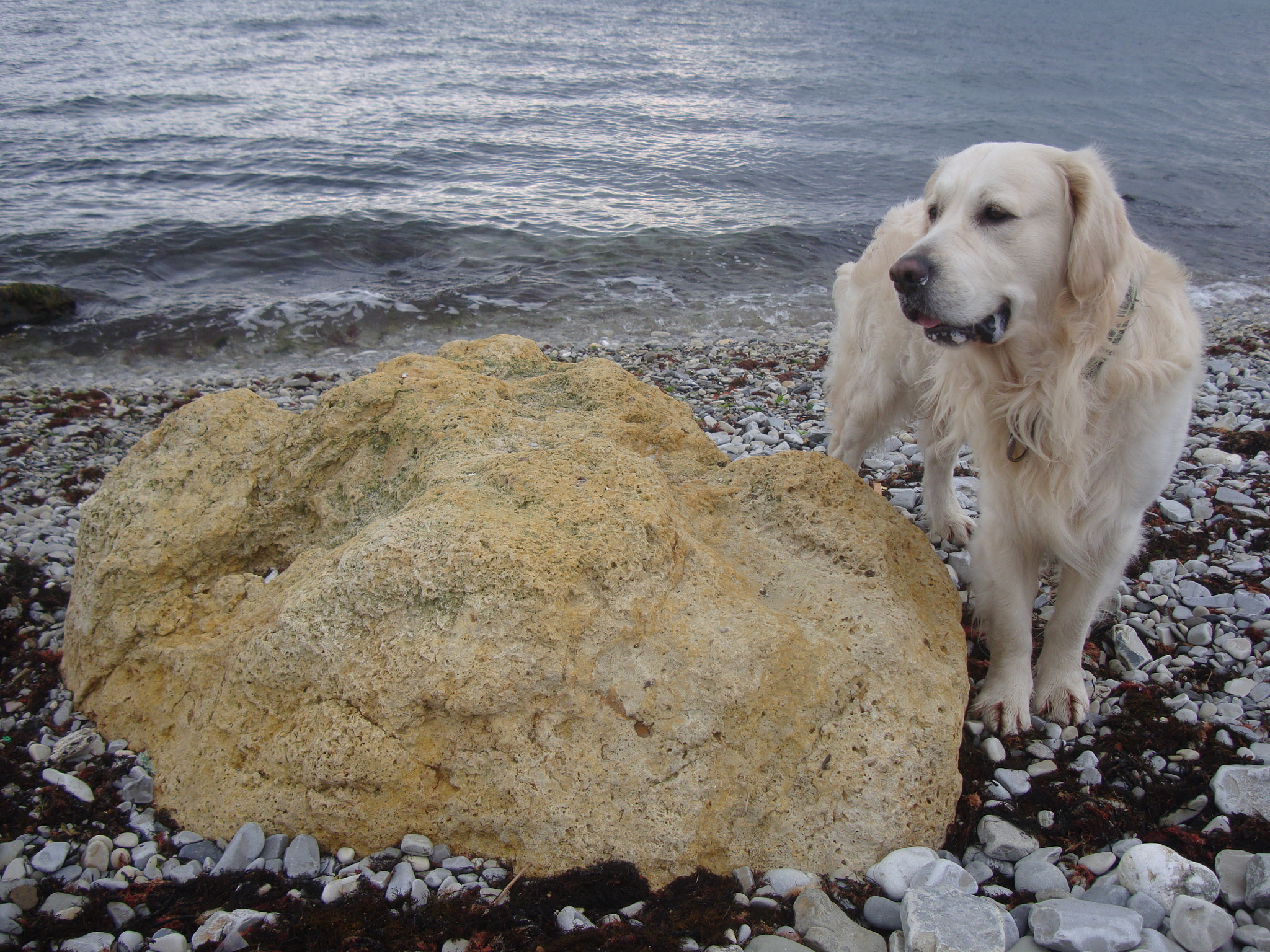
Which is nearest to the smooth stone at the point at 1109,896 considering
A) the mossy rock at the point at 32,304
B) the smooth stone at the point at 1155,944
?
the smooth stone at the point at 1155,944

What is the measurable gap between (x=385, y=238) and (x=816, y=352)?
6.09 m

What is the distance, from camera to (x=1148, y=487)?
254 cm

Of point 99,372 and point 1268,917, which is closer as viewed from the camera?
point 1268,917

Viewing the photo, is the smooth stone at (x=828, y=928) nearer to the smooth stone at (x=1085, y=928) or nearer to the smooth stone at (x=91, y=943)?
the smooth stone at (x=1085, y=928)

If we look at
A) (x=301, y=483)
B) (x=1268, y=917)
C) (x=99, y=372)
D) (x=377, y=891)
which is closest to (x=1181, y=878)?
(x=1268, y=917)

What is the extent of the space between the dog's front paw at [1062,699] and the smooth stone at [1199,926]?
0.91 metres

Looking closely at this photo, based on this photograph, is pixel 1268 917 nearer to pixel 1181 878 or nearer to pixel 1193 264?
pixel 1181 878

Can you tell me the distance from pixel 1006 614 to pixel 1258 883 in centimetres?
106

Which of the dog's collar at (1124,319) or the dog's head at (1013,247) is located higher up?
the dog's head at (1013,247)

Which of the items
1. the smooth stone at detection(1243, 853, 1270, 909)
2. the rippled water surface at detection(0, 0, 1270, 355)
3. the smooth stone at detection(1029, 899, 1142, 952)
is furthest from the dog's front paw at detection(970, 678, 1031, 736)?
the rippled water surface at detection(0, 0, 1270, 355)

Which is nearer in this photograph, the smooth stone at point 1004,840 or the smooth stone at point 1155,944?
the smooth stone at point 1155,944

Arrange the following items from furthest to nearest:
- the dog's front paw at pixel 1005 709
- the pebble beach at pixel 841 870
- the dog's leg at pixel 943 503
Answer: the dog's leg at pixel 943 503, the dog's front paw at pixel 1005 709, the pebble beach at pixel 841 870

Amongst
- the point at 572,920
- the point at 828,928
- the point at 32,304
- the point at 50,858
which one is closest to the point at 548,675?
the point at 572,920

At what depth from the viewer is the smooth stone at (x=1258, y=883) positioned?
1.89m
